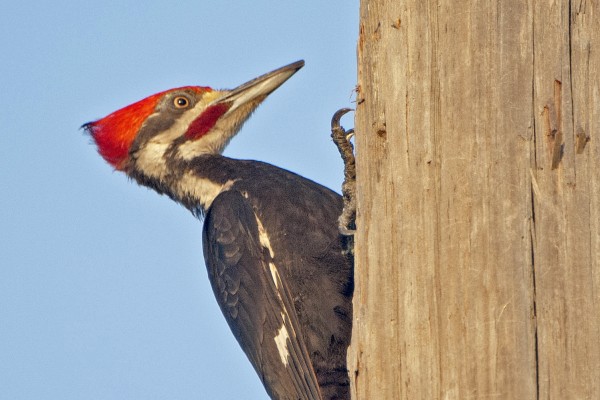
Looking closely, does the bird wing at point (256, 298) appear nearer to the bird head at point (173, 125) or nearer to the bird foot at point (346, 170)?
the bird foot at point (346, 170)

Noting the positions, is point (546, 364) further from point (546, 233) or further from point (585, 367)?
point (546, 233)

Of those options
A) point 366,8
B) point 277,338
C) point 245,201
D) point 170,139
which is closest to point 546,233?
point 366,8

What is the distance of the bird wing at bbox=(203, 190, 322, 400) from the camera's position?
15.0 ft

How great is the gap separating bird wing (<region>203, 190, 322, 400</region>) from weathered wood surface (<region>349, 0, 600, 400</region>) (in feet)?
4.87

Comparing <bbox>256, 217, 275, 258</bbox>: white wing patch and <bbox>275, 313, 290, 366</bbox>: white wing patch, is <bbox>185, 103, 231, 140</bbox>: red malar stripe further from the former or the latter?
<bbox>275, 313, 290, 366</bbox>: white wing patch

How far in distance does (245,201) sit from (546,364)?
102 inches

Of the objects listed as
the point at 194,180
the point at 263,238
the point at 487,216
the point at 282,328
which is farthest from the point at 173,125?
the point at 487,216

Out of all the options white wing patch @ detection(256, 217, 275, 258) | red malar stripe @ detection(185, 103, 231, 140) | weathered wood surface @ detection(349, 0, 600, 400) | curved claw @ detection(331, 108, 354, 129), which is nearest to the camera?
weathered wood surface @ detection(349, 0, 600, 400)

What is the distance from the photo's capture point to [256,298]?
4.73 m

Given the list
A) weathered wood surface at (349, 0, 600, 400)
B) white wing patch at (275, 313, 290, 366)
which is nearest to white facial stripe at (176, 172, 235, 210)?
white wing patch at (275, 313, 290, 366)

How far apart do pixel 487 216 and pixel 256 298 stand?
211 cm

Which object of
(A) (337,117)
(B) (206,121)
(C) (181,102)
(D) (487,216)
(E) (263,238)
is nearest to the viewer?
(D) (487,216)

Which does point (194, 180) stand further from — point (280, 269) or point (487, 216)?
point (487, 216)

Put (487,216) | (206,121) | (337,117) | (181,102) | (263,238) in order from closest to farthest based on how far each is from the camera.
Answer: (487,216)
(337,117)
(263,238)
(206,121)
(181,102)
